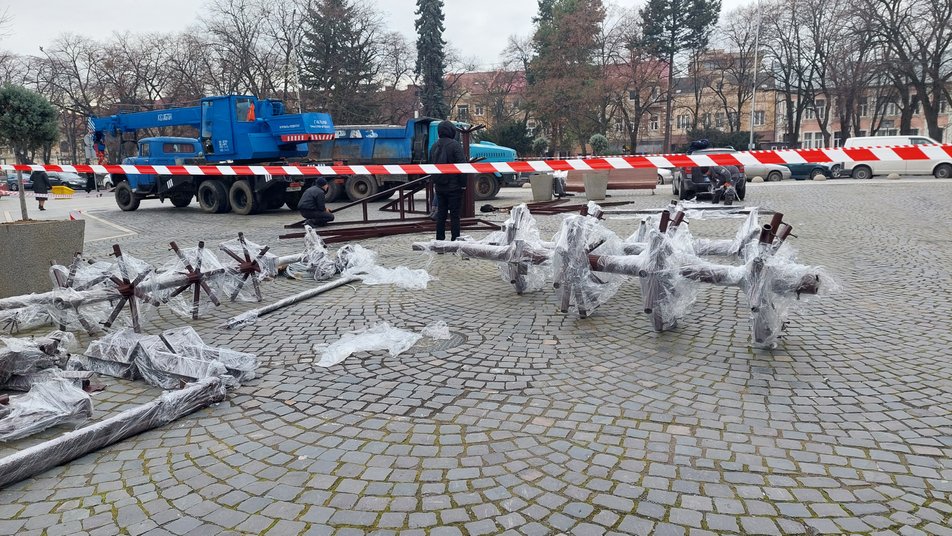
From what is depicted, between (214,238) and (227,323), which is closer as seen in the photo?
(227,323)

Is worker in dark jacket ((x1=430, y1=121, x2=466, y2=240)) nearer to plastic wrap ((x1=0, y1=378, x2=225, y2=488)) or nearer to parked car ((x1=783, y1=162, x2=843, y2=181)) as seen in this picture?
plastic wrap ((x1=0, y1=378, x2=225, y2=488))

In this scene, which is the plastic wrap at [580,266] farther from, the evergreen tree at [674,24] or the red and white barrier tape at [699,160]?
the evergreen tree at [674,24]

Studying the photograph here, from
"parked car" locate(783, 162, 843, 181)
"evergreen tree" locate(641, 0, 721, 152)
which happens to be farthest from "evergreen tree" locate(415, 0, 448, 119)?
"parked car" locate(783, 162, 843, 181)

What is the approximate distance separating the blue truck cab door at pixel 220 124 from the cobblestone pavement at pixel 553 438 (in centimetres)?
1320

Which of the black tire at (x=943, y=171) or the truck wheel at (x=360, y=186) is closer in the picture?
the truck wheel at (x=360, y=186)

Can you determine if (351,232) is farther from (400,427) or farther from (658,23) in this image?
(658,23)

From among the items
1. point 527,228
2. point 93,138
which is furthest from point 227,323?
point 93,138

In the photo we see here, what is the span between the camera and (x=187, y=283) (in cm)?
593

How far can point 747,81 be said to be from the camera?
171 feet

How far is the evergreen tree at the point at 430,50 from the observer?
45.9 m

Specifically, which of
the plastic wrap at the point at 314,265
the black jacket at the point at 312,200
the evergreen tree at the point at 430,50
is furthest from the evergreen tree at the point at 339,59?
the plastic wrap at the point at 314,265

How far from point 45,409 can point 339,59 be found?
44.3 m

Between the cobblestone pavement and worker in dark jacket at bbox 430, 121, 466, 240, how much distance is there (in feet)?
11.9

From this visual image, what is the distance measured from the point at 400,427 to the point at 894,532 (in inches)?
91.4
